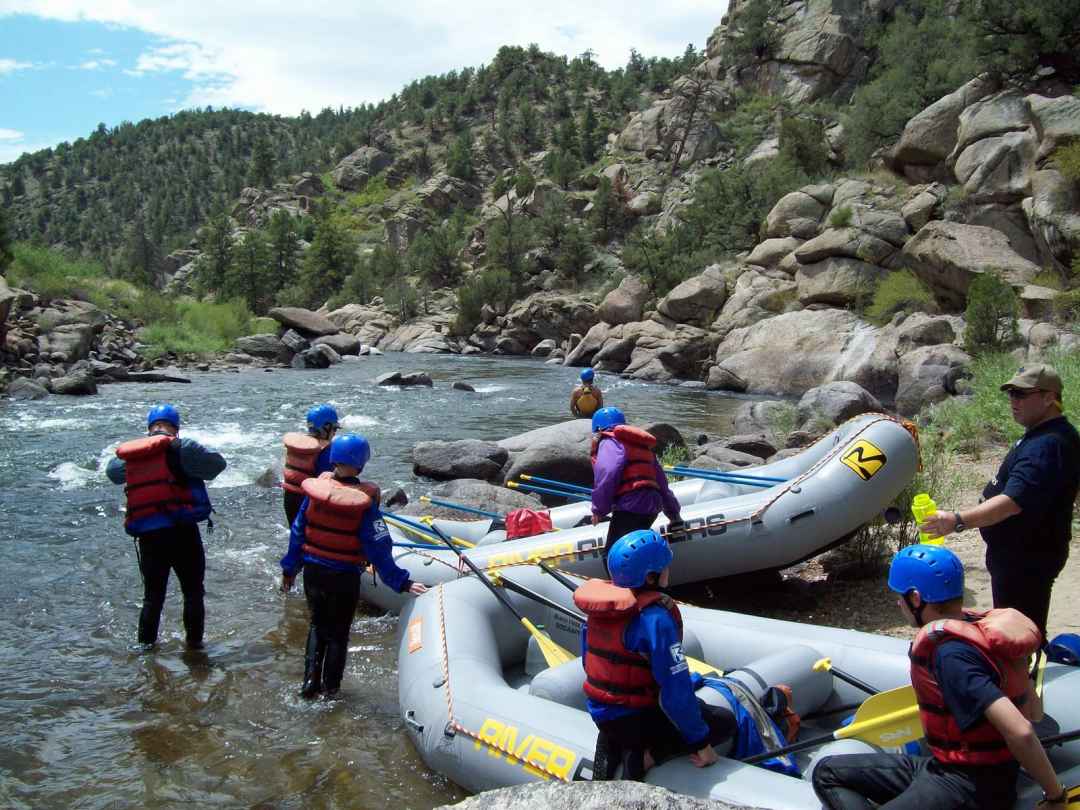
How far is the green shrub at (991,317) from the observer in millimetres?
14906

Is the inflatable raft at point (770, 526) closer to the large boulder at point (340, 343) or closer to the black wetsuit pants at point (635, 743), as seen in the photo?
the black wetsuit pants at point (635, 743)

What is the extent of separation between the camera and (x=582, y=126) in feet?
210

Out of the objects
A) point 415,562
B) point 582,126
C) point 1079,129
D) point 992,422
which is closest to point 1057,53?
point 1079,129

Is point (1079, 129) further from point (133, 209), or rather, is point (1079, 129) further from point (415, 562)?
point (133, 209)

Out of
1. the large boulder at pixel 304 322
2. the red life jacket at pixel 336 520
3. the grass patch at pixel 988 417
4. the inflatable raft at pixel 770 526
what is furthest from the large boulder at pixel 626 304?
the red life jacket at pixel 336 520

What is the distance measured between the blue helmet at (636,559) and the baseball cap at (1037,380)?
157cm

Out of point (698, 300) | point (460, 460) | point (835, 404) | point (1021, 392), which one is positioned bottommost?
point (460, 460)

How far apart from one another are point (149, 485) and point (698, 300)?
23.2 meters

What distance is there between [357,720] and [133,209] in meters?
107

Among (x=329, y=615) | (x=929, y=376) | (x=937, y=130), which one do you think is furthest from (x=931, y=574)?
(x=937, y=130)

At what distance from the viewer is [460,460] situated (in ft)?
34.9

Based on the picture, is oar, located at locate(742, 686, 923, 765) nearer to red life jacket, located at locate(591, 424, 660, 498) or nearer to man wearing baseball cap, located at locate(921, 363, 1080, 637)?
man wearing baseball cap, located at locate(921, 363, 1080, 637)

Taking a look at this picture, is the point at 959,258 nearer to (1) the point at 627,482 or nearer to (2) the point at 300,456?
(1) the point at 627,482

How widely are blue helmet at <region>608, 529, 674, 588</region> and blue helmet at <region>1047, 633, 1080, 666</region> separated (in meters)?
1.71
